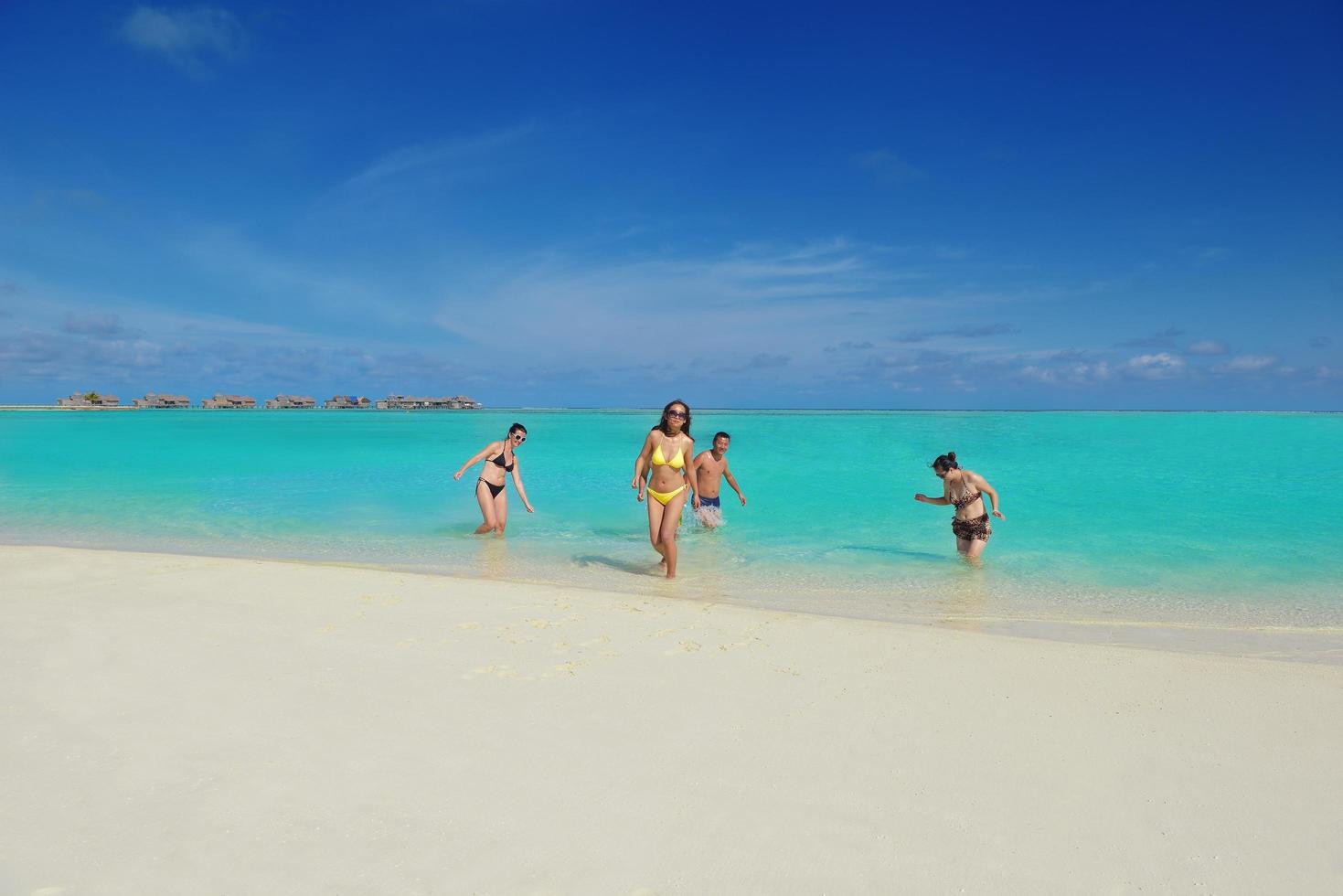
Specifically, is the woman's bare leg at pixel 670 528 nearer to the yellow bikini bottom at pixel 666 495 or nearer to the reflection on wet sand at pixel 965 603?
the yellow bikini bottom at pixel 666 495

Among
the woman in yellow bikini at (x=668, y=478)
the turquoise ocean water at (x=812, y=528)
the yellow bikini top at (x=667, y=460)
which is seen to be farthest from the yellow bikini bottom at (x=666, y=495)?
the turquoise ocean water at (x=812, y=528)

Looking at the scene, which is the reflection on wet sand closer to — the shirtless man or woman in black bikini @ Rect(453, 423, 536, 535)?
the shirtless man

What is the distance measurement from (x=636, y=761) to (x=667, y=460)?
4.98 meters

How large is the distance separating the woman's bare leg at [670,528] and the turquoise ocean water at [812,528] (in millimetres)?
261

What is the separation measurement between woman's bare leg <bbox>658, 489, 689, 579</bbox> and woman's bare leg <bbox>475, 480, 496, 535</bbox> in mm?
3827

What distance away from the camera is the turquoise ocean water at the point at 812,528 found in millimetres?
7664

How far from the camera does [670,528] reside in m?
8.03

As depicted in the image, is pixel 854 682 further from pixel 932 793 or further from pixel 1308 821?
pixel 1308 821

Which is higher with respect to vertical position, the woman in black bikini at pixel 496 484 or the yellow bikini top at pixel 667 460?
the yellow bikini top at pixel 667 460

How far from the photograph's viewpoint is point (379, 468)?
22156mm

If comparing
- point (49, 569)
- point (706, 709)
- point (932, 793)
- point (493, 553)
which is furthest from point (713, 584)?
point (49, 569)

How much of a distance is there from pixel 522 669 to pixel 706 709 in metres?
1.20

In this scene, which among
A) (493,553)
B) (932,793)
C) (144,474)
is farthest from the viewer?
(144,474)

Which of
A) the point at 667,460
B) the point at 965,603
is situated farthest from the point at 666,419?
the point at 965,603
